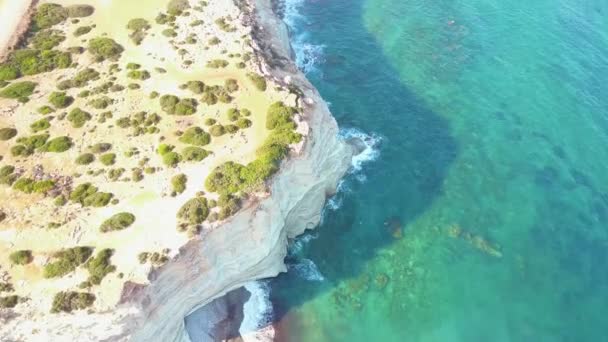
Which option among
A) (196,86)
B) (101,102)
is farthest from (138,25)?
(196,86)

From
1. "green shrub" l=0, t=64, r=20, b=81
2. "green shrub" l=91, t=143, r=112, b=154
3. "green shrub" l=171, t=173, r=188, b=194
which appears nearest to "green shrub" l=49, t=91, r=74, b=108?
"green shrub" l=0, t=64, r=20, b=81

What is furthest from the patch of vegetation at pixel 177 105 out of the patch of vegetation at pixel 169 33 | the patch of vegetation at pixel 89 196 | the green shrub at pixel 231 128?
the patch of vegetation at pixel 89 196

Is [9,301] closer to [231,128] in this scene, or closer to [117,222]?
[117,222]

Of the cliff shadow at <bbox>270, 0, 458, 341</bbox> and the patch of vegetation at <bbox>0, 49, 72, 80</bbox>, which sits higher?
the patch of vegetation at <bbox>0, 49, 72, 80</bbox>

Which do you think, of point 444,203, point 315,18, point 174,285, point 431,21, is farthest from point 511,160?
point 174,285

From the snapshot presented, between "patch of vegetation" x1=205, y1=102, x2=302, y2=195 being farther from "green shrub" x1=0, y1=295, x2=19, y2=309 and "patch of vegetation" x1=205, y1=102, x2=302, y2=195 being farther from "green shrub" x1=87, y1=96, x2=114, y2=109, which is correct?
"green shrub" x1=0, y1=295, x2=19, y2=309

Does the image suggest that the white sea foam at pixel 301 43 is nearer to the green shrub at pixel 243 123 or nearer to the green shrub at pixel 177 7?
the green shrub at pixel 177 7
